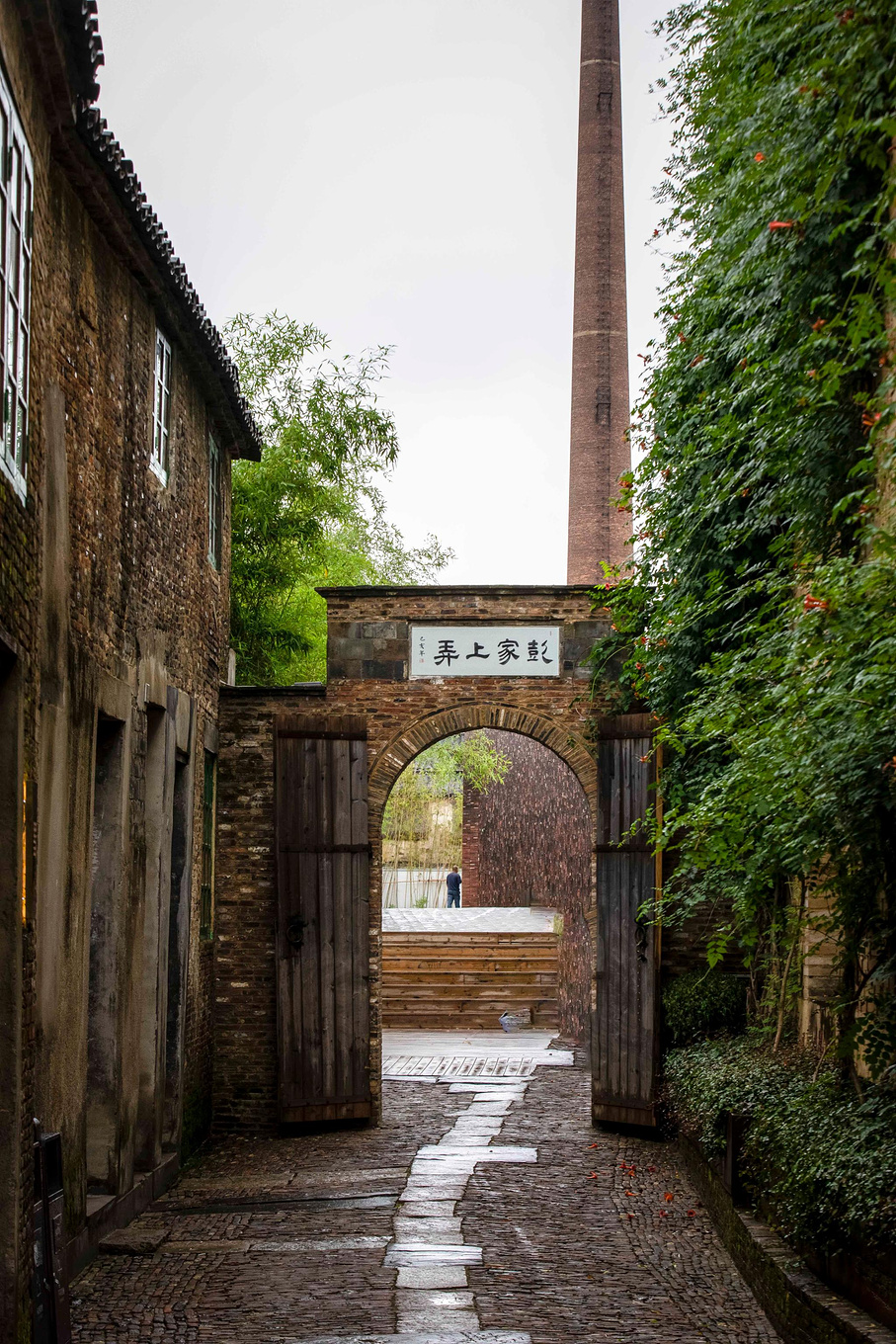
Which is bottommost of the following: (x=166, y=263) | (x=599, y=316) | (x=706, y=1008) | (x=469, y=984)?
(x=469, y=984)

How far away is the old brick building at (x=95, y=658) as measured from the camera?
5707mm

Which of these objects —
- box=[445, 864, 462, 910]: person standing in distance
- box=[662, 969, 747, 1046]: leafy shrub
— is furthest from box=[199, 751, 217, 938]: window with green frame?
box=[445, 864, 462, 910]: person standing in distance

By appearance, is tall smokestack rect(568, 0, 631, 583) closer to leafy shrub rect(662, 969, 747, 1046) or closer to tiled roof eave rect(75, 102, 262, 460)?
tiled roof eave rect(75, 102, 262, 460)

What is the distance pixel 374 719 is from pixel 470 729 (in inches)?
33.1

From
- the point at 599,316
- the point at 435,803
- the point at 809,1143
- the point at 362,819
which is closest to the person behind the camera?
the point at 809,1143

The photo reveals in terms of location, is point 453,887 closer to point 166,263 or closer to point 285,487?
point 285,487

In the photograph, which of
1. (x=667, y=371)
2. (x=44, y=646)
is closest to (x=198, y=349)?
(x=667, y=371)


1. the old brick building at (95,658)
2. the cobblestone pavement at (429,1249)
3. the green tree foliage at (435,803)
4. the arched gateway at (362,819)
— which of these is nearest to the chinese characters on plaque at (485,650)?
the arched gateway at (362,819)

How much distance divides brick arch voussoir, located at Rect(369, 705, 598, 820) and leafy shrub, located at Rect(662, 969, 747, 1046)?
1803 millimetres

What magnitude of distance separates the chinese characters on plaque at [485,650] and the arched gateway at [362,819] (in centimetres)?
1

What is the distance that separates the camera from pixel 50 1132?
6.53m

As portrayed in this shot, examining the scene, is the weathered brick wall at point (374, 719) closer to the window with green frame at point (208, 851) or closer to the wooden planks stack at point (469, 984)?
the window with green frame at point (208, 851)

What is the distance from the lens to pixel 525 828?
26.9 meters


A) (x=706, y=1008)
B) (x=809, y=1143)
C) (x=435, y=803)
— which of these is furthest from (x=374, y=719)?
(x=435, y=803)
